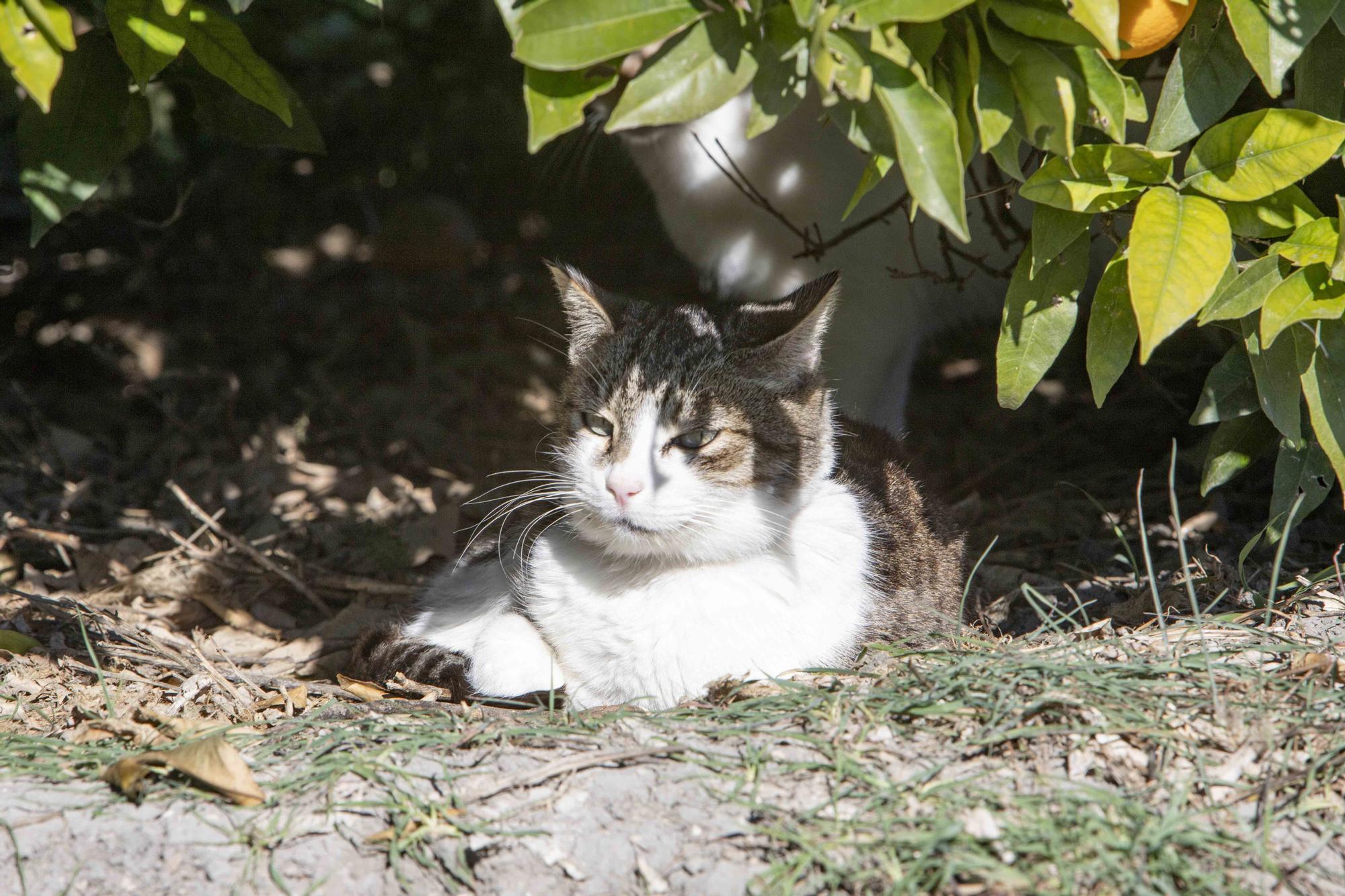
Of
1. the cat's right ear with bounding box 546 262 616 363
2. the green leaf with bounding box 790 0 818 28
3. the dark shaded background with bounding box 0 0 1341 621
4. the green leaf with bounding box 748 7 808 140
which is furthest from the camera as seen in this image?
the dark shaded background with bounding box 0 0 1341 621

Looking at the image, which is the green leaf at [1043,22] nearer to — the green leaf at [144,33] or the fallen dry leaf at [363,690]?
the green leaf at [144,33]

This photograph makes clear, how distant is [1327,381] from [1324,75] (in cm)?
55

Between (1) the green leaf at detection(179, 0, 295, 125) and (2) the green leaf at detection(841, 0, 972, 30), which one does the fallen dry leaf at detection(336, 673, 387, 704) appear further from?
(2) the green leaf at detection(841, 0, 972, 30)

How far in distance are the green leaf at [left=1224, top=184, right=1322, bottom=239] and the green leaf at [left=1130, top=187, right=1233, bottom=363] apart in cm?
12

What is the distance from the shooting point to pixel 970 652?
2.11m

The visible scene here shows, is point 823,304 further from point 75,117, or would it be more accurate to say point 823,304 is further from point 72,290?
point 72,290

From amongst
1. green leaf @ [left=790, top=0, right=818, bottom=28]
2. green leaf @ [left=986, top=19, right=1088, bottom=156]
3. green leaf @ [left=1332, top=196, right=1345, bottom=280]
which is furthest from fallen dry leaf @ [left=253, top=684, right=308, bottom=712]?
green leaf @ [left=1332, top=196, right=1345, bottom=280]

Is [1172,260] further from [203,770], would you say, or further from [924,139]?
[203,770]

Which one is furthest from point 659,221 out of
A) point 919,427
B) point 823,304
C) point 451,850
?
point 451,850

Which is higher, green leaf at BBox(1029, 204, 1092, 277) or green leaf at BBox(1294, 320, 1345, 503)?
green leaf at BBox(1029, 204, 1092, 277)

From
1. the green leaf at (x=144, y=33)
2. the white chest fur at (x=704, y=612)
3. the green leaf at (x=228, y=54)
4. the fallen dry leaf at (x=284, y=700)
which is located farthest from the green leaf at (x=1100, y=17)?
the fallen dry leaf at (x=284, y=700)

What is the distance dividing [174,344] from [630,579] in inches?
125

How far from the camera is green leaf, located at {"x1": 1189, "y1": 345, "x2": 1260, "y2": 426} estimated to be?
221 cm

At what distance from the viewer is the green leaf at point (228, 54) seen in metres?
2.00
